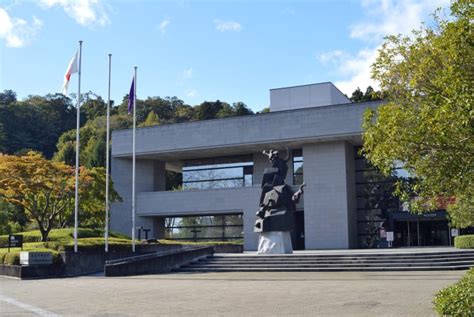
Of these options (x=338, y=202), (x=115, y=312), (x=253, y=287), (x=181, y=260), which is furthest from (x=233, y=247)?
(x=115, y=312)

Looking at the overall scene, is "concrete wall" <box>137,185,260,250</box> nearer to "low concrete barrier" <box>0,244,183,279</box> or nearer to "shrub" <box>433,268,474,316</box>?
"low concrete barrier" <box>0,244,183,279</box>

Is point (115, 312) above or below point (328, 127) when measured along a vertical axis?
below

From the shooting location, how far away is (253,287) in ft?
58.9

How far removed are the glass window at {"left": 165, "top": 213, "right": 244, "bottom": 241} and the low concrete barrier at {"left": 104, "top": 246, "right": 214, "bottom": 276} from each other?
783 inches

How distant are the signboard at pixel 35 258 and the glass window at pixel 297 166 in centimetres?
2643

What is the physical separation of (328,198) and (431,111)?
114 ft

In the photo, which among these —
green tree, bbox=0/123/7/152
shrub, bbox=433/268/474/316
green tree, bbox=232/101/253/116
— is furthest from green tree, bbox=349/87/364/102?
shrub, bbox=433/268/474/316

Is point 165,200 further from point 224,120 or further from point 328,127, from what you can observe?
point 328,127

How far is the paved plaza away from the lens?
12.2 m

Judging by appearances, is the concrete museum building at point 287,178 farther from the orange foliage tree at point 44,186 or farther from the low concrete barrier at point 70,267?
the low concrete barrier at point 70,267

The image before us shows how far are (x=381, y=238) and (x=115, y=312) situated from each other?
34.2 meters

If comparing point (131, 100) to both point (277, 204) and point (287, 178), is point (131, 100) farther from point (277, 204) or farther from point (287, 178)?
point (287, 178)

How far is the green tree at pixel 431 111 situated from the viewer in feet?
30.0

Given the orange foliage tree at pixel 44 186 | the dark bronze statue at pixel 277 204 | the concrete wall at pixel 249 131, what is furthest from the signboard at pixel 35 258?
the concrete wall at pixel 249 131
